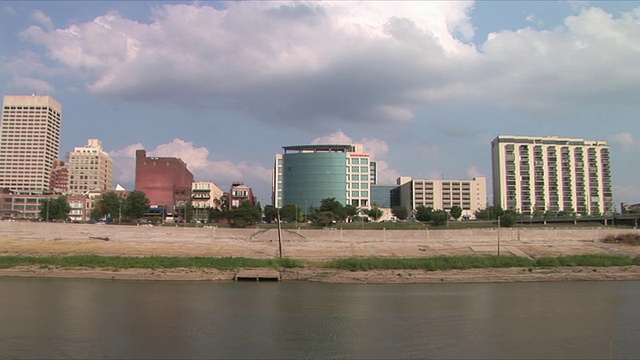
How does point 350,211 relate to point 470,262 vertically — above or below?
above

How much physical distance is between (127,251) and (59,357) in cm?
4080

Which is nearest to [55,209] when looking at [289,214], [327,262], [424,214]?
[289,214]

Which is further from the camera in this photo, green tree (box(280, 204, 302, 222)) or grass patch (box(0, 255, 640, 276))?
Result: green tree (box(280, 204, 302, 222))

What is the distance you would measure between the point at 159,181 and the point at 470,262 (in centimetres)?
11652

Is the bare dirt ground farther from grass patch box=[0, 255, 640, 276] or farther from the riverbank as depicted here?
grass patch box=[0, 255, 640, 276]

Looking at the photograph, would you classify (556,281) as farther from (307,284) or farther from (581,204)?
(581,204)

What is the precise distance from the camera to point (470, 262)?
55750mm

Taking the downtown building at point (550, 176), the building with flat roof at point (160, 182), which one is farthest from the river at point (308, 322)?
the downtown building at point (550, 176)

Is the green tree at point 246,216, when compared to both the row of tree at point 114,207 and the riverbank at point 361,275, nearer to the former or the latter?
the row of tree at point 114,207

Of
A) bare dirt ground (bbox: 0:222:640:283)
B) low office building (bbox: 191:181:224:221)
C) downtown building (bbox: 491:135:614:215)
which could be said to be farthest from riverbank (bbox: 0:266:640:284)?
downtown building (bbox: 491:135:614:215)

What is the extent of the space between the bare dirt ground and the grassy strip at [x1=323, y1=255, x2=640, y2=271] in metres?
1.43

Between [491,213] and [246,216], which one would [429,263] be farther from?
[491,213]

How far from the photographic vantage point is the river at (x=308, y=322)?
20.9m

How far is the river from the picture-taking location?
20.9 m
